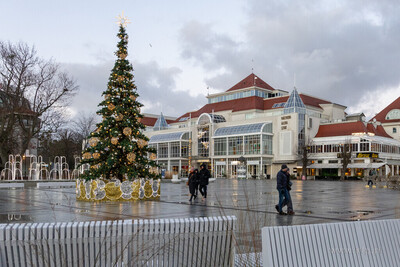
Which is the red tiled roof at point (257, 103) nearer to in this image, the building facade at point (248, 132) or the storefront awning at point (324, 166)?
the building facade at point (248, 132)

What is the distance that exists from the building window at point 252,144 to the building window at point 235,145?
1087 mm

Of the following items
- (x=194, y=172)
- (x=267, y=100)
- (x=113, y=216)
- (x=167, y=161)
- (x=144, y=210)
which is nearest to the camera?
(x=113, y=216)

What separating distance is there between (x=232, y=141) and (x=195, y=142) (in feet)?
35.1

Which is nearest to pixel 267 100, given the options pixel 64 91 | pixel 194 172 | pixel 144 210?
pixel 64 91

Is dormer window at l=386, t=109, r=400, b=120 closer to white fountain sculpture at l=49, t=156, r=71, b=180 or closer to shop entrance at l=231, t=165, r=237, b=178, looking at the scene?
shop entrance at l=231, t=165, r=237, b=178

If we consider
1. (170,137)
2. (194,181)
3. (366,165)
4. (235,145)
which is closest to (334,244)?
(194,181)

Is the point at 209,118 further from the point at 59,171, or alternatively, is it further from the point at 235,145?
the point at 59,171

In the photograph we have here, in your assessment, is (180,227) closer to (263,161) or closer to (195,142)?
(263,161)

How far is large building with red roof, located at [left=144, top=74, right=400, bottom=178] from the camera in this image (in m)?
71.3

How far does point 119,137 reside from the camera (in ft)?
65.9

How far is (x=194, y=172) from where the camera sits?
19859 mm

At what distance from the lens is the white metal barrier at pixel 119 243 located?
399 cm

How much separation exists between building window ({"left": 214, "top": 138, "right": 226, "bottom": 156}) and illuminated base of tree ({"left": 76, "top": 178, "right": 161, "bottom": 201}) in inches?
2380

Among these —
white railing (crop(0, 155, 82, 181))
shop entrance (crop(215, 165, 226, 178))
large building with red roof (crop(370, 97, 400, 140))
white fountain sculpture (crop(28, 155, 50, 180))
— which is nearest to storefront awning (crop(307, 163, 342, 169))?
shop entrance (crop(215, 165, 226, 178))
